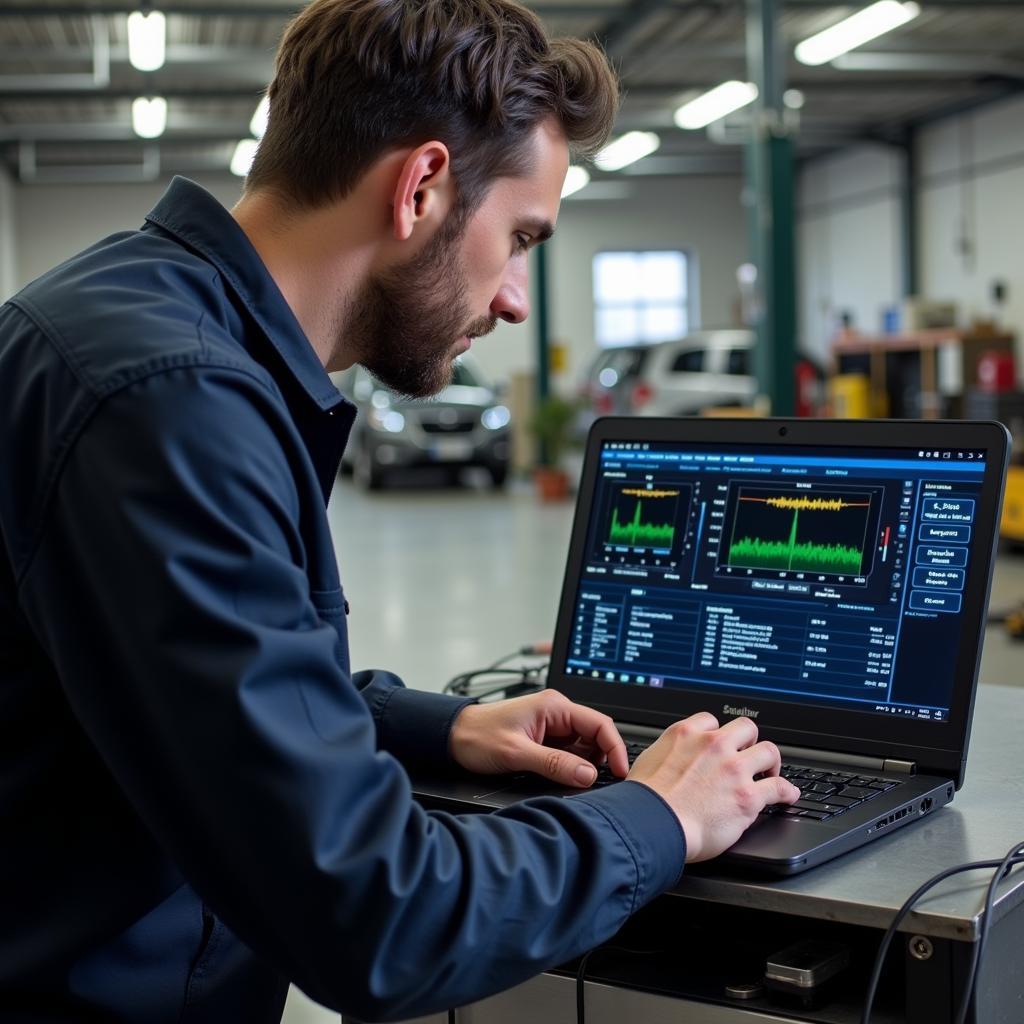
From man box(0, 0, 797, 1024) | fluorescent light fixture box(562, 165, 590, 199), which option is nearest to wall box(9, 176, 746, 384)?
fluorescent light fixture box(562, 165, 590, 199)

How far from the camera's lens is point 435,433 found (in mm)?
13148

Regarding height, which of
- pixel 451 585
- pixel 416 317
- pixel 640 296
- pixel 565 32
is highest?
pixel 565 32

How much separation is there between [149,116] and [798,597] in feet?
45.7

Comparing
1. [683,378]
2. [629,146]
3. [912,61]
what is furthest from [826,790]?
[629,146]

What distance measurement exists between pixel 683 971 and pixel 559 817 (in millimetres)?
287

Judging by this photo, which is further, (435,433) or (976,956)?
(435,433)

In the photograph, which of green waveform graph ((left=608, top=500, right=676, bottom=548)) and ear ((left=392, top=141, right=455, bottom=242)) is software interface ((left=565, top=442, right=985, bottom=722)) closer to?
green waveform graph ((left=608, top=500, right=676, bottom=548))

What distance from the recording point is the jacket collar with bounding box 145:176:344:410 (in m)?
1.12

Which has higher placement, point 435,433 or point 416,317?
point 416,317

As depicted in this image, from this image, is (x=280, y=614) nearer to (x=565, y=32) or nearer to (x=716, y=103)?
(x=565, y=32)

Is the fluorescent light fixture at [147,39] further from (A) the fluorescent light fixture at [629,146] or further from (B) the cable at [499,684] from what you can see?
(B) the cable at [499,684]

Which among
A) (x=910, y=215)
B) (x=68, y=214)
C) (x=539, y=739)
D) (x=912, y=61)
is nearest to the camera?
(x=539, y=739)

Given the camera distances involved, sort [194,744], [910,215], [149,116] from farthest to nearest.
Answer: [910,215], [149,116], [194,744]

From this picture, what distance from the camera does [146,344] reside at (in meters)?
0.93
